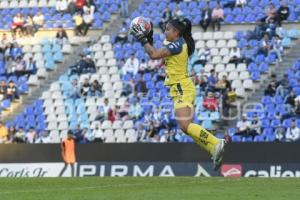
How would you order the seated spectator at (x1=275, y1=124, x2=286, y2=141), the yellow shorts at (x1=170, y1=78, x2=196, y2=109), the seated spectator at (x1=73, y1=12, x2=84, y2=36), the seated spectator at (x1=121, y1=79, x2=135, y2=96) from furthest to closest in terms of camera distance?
the seated spectator at (x1=73, y1=12, x2=84, y2=36), the seated spectator at (x1=121, y1=79, x2=135, y2=96), the seated spectator at (x1=275, y1=124, x2=286, y2=141), the yellow shorts at (x1=170, y1=78, x2=196, y2=109)

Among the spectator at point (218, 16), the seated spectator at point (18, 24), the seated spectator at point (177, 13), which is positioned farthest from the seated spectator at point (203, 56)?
the seated spectator at point (18, 24)

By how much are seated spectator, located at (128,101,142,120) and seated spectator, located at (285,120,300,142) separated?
18.4 feet

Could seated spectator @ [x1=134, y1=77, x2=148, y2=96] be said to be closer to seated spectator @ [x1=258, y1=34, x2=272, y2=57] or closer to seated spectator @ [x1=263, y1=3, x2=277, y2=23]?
seated spectator @ [x1=258, y1=34, x2=272, y2=57]

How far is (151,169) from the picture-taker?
23469mm

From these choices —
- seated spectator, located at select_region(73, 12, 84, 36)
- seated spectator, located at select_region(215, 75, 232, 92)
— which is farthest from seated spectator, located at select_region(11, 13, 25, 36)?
seated spectator, located at select_region(215, 75, 232, 92)

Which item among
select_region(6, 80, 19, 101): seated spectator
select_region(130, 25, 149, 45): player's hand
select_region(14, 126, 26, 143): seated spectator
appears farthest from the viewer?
select_region(6, 80, 19, 101): seated spectator

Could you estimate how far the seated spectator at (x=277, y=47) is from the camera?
28.1 meters

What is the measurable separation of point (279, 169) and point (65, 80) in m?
12.0

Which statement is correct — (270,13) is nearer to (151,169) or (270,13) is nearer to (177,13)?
(177,13)

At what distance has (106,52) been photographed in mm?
31984

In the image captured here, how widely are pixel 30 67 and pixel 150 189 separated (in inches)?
856

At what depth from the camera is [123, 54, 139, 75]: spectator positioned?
30.1 meters

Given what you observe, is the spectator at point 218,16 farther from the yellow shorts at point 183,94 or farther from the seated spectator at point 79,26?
the yellow shorts at point 183,94

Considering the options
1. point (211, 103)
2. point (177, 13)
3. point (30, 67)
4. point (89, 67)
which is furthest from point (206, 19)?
point (30, 67)
